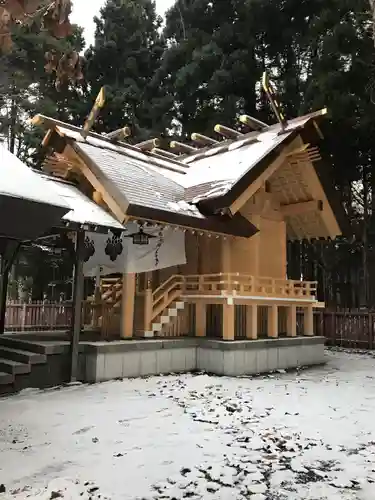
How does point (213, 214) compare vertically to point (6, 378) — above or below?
above

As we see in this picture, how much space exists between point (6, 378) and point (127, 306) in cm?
329

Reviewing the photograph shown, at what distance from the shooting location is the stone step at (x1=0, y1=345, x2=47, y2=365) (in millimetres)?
7904

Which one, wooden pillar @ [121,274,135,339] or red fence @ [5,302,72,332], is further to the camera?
red fence @ [5,302,72,332]

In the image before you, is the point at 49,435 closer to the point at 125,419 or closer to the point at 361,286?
the point at 125,419

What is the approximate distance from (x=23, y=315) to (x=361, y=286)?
1659cm

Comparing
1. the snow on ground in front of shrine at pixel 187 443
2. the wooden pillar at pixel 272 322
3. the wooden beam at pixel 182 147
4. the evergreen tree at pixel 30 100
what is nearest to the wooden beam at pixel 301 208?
the wooden pillar at pixel 272 322

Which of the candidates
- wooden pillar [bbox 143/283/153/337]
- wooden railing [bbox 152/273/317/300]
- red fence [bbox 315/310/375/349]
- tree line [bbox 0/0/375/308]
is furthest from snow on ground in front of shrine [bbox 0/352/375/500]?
tree line [bbox 0/0/375/308]

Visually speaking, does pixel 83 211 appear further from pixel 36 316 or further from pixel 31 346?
pixel 36 316

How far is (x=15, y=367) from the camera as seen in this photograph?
7.59 m

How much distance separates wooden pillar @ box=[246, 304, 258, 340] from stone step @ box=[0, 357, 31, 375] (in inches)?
213

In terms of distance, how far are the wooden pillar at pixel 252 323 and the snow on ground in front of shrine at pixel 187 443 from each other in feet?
8.58

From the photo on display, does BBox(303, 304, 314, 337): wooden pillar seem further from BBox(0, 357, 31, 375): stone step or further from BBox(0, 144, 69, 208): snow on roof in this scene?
BBox(0, 144, 69, 208): snow on roof

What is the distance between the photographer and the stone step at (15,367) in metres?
7.58

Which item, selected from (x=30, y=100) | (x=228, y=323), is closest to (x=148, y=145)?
(x=228, y=323)
